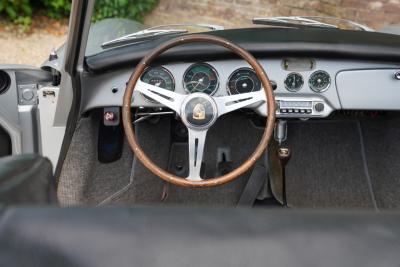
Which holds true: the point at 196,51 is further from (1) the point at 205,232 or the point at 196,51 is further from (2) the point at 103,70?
(1) the point at 205,232

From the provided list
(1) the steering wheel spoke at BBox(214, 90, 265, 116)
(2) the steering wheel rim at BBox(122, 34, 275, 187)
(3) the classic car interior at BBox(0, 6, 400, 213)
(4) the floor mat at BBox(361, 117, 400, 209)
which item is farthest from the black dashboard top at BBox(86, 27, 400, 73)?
(4) the floor mat at BBox(361, 117, 400, 209)

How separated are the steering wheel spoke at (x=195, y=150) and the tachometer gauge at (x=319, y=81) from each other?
23.6 inches

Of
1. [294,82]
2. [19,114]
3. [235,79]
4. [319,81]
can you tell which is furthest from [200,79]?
[19,114]

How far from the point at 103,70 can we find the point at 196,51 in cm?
43

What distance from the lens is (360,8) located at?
10.0 feet

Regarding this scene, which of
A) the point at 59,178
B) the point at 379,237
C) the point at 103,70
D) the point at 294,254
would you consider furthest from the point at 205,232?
the point at 59,178

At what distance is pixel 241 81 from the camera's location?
8.25 ft

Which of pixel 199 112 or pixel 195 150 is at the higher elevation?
pixel 199 112

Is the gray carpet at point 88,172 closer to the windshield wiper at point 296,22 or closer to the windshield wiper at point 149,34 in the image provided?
the windshield wiper at point 149,34

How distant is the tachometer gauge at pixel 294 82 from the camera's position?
2.54 metres

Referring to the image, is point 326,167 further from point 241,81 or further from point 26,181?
point 26,181

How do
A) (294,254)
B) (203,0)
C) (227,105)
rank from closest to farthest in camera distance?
(294,254), (227,105), (203,0)

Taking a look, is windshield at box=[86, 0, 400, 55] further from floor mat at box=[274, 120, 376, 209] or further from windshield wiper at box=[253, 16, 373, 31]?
floor mat at box=[274, 120, 376, 209]

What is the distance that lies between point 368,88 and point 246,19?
2.59 feet
